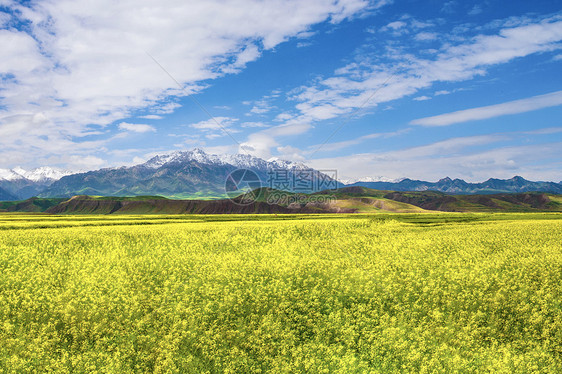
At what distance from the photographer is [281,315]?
1196 cm

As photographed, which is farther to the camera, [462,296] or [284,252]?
[284,252]

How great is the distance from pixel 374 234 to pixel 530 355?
70.3 ft

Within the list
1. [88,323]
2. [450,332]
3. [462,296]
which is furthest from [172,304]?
[462,296]

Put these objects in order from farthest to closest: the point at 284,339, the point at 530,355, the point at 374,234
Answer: the point at 374,234, the point at 284,339, the point at 530,355

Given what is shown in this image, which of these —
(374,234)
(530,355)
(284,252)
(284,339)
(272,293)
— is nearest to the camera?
(530,355)

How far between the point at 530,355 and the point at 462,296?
373 centimetres

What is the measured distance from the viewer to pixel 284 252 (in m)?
20.8

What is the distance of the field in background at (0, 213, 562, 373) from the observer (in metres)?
9.49

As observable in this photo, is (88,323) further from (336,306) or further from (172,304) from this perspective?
(336,306)

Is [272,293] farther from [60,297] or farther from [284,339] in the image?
[60,297]

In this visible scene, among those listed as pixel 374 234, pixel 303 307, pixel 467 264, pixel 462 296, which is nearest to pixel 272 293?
pixel 303 307

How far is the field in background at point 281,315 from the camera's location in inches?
374

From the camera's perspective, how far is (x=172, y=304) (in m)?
12.6

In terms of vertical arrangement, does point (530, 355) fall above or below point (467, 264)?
below
